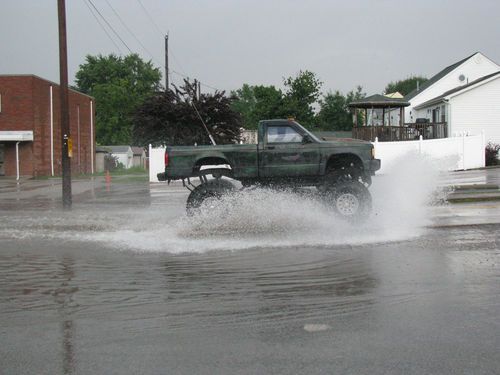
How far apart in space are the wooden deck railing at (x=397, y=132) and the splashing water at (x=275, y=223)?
17234 mm

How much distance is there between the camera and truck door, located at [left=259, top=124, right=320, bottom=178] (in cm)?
1127

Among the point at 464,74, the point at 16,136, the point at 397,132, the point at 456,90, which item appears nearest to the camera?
the point at 397,132

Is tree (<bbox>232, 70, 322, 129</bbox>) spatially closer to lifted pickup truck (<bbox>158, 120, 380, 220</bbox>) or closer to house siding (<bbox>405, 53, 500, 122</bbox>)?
house siding (<bbox>405, 53, 500, 122</bbox>)

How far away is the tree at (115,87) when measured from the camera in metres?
84.4

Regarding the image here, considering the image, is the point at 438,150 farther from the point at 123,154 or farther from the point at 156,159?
the point at 123,154

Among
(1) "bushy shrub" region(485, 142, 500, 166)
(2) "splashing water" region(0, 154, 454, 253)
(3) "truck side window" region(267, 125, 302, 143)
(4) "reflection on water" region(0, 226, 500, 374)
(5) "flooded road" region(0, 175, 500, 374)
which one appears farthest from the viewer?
(1) "bushy shrub" region(485, 142, 500, 166)

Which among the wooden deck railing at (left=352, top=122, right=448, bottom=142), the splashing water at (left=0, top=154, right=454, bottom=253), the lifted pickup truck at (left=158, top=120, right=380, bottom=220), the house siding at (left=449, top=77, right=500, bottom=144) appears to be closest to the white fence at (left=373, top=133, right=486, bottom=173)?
the wooden deck railing at (left=352, top=122, right=448, bottom=142)

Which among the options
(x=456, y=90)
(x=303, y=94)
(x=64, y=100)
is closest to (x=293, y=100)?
(x=303, y=94)

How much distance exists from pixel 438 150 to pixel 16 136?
25.2 metres

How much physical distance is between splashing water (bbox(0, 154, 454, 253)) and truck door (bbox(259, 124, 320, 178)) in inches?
17.5

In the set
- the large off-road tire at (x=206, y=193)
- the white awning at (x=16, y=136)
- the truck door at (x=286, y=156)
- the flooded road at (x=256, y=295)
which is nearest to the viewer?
the flooded road at (x=256, y=295)

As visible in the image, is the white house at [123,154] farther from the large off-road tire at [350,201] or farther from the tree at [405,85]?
the large off-road tire at [350,201]

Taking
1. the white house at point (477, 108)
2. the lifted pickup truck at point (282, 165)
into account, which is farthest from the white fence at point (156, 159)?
the white house at point (477, 108)

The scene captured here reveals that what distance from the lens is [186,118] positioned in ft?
94.9
